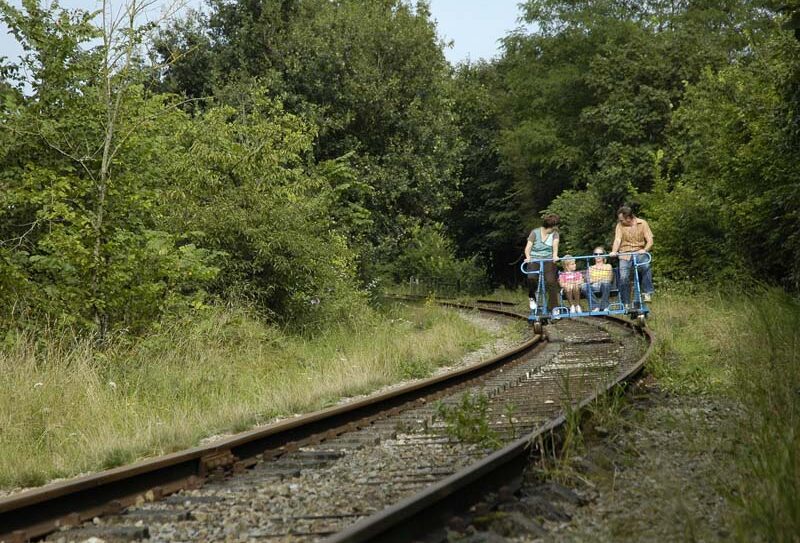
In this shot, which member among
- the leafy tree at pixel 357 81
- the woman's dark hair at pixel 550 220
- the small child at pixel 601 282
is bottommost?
the small child at pixel 601 282

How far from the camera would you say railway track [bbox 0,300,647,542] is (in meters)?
4.65

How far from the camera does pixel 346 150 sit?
2727 cm

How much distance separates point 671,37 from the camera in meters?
33.6

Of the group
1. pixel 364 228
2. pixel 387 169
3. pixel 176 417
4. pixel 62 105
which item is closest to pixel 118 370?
pixel 176 417

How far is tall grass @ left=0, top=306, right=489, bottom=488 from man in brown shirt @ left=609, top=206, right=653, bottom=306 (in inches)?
115

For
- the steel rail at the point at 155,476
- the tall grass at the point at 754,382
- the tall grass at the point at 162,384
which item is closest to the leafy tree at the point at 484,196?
the tall grass at the point at 754,382

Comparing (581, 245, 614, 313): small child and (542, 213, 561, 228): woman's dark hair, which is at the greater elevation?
(542, 213, 561, 228): woman's dark hair

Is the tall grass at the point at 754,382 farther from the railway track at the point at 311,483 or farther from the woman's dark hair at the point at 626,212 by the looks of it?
the woman's dark hair at the point at 626,212

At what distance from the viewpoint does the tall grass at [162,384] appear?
7.28 metres

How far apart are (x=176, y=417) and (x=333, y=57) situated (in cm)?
1983

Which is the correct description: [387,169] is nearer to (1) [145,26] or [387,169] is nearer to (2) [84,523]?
(1) [145,26]

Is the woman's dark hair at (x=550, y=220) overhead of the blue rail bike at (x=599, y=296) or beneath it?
overhead

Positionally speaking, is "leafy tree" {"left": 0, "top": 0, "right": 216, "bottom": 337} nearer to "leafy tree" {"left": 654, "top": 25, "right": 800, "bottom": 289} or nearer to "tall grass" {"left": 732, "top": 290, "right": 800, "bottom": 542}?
"tall grass" {"left": 732, "top": 290, "right": 800, "bottom": 542}

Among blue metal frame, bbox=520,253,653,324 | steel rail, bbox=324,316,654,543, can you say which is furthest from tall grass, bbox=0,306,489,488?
steel rail, bbox=324,316,654,543
